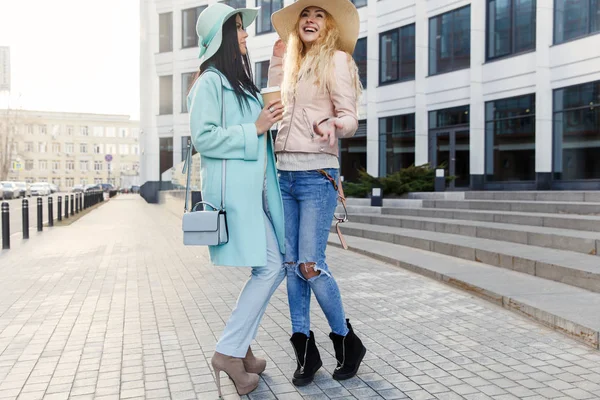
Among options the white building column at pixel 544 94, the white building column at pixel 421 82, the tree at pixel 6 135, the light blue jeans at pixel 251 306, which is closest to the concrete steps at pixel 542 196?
the white building column at pixel 544 94

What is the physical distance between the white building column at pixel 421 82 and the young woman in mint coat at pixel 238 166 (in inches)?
756

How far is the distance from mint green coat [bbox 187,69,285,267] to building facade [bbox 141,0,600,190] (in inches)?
592

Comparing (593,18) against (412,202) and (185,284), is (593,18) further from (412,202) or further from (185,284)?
(185,284)

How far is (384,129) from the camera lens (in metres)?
24.1

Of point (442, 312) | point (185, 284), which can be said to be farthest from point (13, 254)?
point (442, 312)

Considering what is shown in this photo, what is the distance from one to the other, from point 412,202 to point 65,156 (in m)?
109

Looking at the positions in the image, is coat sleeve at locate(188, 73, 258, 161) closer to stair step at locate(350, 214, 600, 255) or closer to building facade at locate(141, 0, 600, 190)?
stair step at locate(350, 214, 600, 255)

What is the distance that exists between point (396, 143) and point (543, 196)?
11030 millimetres

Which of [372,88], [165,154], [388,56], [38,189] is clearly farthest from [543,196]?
[38,189]

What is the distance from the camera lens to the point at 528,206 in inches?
452

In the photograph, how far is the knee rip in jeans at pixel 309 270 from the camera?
3297 mm

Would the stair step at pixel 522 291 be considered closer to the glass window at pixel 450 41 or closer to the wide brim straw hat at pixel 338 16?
the wide brim straw hat at pixel 338 16

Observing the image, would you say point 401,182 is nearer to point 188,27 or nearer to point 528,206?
point 528,206

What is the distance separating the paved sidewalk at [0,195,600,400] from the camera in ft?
11.2
